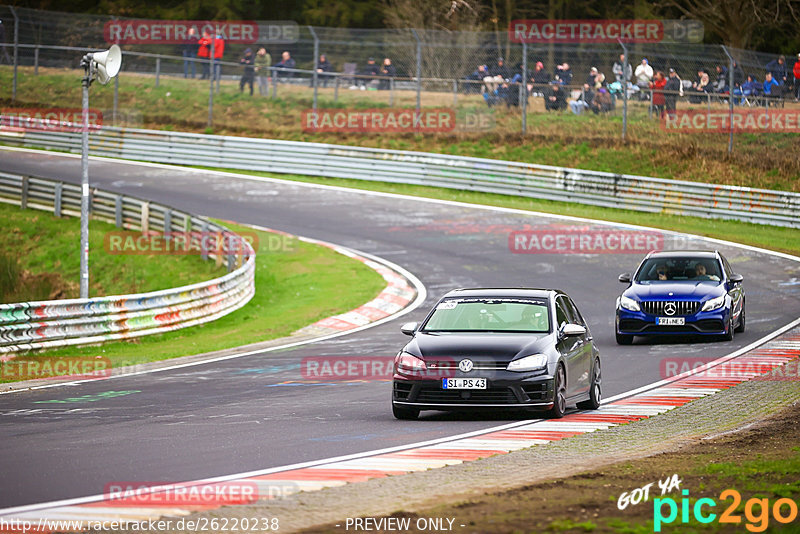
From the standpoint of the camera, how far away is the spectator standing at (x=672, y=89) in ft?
117

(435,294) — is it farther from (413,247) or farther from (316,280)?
(413,247)

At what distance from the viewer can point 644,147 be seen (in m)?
38.3

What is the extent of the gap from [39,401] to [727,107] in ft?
87.4

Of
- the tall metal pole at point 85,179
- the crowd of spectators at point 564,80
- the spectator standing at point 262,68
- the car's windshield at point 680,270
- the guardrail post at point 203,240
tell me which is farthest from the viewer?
the spectator standing at point 262,68

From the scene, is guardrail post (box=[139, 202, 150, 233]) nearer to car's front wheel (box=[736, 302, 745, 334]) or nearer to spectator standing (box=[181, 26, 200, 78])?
spectator standing (box=[181, 26, 200, 78])

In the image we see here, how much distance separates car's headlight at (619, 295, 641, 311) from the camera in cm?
1903

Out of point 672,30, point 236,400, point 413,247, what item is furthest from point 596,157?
point 236,400

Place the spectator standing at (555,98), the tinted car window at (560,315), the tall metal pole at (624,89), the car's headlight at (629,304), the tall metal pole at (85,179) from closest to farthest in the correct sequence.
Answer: the tinted car window at (560,315) < the car's headlight at (629,304) < the tall metal pole at (85,179) < the tall metal pole at (624,89) < the spectator standing at (555,98)

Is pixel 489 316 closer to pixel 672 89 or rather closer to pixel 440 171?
pixel 672 89

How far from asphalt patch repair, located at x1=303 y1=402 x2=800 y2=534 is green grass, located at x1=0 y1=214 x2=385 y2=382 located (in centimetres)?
1109

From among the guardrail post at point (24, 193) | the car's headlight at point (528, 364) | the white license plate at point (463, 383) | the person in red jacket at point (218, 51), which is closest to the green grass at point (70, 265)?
the guardrail post at point (24, 193)

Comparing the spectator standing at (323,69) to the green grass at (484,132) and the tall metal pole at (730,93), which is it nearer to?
the green grass at (484,132)

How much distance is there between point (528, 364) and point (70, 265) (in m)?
21.9

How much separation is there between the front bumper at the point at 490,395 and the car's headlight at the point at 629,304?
7.59 m
